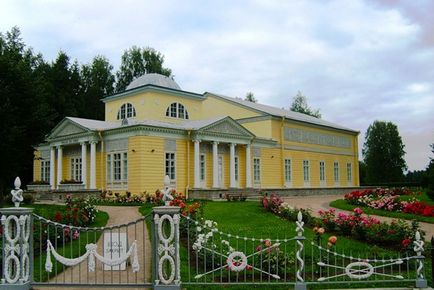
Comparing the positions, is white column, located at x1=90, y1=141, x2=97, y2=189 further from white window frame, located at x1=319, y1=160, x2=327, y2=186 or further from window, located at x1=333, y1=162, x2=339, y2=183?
window, located at x1=333, y1=162, x2=339, y2=183

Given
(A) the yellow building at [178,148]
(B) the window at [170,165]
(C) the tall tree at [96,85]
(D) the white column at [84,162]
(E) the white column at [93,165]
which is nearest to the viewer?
(A) the yellow building at [178,148]

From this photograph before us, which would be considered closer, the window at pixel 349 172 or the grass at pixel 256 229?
the grass at pixel 256 229

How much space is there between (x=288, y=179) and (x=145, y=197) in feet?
46.6

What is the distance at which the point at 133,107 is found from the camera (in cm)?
3075

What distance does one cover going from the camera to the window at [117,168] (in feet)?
85.7

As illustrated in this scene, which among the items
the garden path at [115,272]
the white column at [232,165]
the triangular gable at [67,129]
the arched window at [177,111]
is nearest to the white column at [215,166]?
the white column at [232,165]

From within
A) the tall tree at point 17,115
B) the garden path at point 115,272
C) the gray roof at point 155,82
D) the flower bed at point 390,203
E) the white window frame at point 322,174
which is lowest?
the garden path at point 115,272

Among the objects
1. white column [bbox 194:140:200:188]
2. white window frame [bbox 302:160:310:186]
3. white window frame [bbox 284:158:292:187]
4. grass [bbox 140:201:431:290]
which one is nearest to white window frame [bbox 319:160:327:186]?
white window frame [bbox 302:160:310:186]

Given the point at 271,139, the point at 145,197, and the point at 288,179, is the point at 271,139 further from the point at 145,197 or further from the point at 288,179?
the point at 145,197

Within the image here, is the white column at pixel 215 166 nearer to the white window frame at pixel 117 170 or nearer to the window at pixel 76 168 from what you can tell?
the white window frame at pixel 117 170

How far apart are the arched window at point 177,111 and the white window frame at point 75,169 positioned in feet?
20.9

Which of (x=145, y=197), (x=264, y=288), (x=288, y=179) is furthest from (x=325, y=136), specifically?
(x=264, y=288)

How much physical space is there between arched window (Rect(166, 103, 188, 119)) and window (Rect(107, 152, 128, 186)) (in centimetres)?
510

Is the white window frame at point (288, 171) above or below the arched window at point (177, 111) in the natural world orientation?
below
